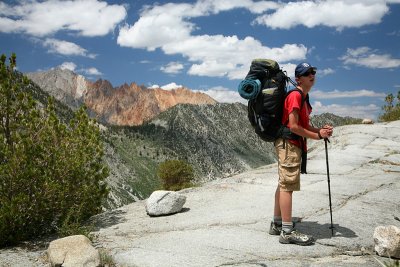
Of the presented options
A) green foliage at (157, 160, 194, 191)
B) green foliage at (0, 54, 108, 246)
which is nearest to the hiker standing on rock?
green foliage at (0, 54, 108, 246)

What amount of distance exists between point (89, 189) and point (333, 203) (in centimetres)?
551

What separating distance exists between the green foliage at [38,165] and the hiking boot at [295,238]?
374cm

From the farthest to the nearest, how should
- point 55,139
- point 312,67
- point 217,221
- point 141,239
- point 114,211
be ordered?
point 114,211 < point 55,139 < point 217,221 < point 141,239 < point 312,67

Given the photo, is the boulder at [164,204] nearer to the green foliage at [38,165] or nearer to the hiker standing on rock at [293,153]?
the green foliage at [38,165]

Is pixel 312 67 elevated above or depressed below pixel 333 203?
above

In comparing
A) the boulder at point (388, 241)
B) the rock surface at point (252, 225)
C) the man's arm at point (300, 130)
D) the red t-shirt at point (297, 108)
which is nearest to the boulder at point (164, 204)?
the rock surface at point (252, 225)

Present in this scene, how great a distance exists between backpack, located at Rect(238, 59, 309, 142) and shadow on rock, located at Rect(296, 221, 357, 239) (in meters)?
1.88

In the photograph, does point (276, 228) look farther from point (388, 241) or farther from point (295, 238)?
point (388, 241)

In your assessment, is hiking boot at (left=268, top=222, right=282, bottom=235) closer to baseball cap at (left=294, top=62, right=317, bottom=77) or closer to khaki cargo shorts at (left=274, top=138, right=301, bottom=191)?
khaki cargo shorts at (left=274, top=138, right=301, bottom=191)

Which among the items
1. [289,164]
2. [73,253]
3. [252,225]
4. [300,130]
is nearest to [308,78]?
[300,130]

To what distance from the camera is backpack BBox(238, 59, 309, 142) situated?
19.3 feet

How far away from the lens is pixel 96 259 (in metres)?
5.58

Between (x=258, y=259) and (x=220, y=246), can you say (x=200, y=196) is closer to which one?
(x=220, y=246)

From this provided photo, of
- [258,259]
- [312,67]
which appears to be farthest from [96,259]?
[312,67]
